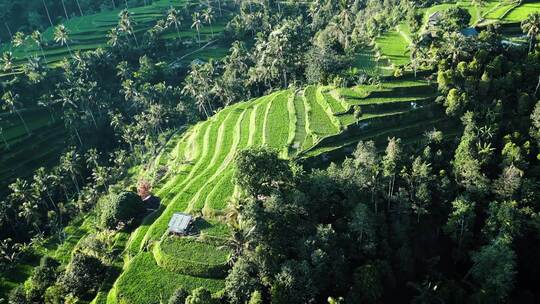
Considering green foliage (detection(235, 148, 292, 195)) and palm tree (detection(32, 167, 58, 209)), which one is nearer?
green foliage (detection(235, 148, 292, 195))

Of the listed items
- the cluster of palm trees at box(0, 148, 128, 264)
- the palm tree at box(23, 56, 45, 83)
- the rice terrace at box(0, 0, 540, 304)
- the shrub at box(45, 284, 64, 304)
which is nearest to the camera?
the rice terrace at box(0, 0, 540, 304)

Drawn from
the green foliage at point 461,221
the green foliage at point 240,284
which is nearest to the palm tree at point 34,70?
the green foliage at point 240,284

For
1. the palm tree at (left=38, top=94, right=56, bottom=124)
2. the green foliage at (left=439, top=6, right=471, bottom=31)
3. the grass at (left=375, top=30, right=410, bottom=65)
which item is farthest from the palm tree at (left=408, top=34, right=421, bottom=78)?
the palm tree at (left=38, top=94, right=56, bottom=124)

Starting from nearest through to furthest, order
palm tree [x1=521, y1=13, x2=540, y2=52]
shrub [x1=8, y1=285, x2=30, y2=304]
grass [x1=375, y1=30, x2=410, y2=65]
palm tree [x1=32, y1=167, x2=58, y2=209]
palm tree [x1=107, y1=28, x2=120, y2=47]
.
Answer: shrub [x1=8, y1=285, x2=30, y2=304] < palm tree [x1=521, y1=13, x2=540, y2=52] < palm tree [x1=32, y1=167, x2=58, y2=209] < grass [x1=375, y1=30, x2=410, y2=65] < palm tree [x1=107, y1=28, x2=120, y2=47]

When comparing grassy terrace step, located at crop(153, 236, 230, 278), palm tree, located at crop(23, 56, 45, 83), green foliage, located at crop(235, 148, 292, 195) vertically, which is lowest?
grassy terrace step, located at crop(153, 236, 230, 278)

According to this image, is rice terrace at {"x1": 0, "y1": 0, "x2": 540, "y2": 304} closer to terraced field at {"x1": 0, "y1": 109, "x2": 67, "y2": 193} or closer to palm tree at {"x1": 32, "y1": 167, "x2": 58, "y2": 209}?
terraced field at {"x1": 0, "y1": 109, "x2": 67, "y2": 193}

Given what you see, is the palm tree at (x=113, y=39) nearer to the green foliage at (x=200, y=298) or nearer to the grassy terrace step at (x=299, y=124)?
the grassy terrace step at (x=299, y=124)
